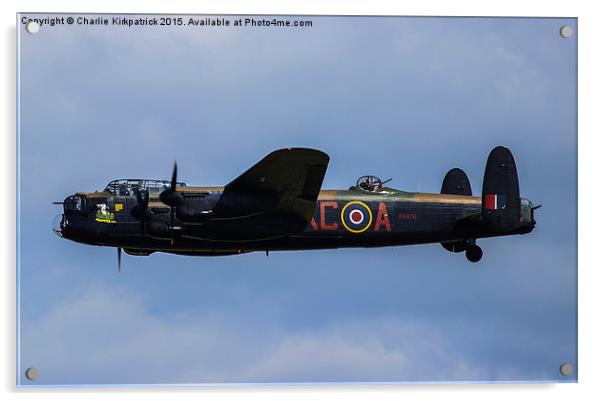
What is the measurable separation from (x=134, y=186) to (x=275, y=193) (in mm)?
2587

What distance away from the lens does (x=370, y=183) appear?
62.8 feet

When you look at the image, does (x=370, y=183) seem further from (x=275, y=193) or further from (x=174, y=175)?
(x=174, y=175)

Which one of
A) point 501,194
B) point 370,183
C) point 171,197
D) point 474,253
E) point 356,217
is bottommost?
point 474,253

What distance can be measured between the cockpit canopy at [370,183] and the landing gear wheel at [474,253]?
2.12 metres

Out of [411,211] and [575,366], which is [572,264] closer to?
[575,366]

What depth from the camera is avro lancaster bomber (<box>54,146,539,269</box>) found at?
17.5m

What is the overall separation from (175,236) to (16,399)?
4.32m

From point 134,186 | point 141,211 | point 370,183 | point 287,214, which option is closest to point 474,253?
point 370,183

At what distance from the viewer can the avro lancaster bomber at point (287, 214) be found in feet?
57.4

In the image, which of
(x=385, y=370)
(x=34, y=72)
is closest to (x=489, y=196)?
(x=385, y=370)

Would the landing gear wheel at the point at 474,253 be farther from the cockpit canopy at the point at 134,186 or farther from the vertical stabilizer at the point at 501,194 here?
the cockpit canopy at the point at 134,186

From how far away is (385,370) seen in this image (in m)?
15.2

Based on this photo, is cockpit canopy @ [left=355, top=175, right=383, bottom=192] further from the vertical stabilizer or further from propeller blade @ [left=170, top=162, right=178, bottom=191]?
propeller blade @ [left=170, top=162, right=178, bottom=191]

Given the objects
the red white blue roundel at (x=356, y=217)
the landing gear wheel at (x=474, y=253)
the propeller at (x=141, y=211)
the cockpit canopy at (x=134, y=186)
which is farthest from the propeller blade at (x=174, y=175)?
the landing gear wheel at (x=474, y=253)
